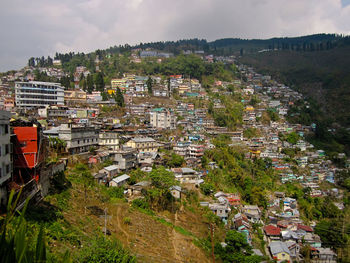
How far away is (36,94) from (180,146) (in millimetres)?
24121

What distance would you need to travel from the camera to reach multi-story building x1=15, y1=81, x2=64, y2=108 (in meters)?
41.5

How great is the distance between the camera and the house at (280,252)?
22.6 meters

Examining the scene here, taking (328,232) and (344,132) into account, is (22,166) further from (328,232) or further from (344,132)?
(344,132)

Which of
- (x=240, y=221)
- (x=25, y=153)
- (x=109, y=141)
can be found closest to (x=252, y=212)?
(x=240, y=221)

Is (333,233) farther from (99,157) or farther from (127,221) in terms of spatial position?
(99,157)

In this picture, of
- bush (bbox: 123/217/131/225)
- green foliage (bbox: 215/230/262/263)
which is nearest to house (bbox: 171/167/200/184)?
green foliage (bbox: 215/230/262/263)

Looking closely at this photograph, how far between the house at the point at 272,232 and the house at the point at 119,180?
14.3 metres

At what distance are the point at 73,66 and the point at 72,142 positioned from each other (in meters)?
72.4

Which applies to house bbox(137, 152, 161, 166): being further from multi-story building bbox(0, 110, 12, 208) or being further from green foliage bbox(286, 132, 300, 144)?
green foliage bbox(286, 132, 300, 144)

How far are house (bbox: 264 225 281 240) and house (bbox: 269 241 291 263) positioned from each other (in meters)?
1.66

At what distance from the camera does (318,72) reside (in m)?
102

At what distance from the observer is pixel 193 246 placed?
749 inches

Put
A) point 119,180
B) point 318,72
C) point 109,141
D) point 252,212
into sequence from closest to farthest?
point 119,180
point 252,212
point 109,141
point 318,72

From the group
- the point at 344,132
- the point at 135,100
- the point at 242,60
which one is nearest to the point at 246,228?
the point at 135,100
